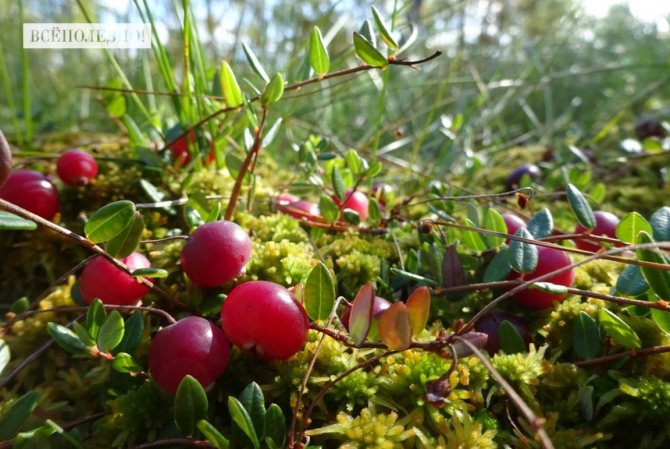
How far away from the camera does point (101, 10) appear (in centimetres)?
282

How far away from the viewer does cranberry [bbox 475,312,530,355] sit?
32.7 inches

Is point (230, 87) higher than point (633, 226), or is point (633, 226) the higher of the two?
point (230, 87)

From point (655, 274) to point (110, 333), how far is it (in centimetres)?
76

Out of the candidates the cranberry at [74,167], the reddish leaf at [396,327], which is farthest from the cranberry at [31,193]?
the reddish leaf at [396,327]

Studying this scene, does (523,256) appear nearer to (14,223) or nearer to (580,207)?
(580,207)

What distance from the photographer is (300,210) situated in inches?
46.1

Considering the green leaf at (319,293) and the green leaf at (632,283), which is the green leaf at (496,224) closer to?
the green leaf at (632,283)

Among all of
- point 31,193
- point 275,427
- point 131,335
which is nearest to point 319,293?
point 275,427

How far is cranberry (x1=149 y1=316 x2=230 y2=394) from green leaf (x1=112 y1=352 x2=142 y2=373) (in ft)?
0.14

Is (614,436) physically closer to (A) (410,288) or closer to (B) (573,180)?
(A) (410,288)

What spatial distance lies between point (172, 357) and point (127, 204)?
0.78ft

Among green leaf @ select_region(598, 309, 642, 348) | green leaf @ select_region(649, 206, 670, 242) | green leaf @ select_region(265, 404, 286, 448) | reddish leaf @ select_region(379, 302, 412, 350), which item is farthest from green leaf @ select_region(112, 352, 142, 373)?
green leaf @ select_region(649, 206, 670, 242)

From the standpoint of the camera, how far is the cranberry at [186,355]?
681 mm

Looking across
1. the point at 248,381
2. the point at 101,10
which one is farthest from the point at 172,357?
the point at 101,10
